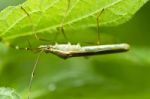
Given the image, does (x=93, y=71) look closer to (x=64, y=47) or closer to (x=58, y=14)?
(x=64, y=47)

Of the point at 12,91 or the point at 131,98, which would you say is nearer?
the point at 12,91

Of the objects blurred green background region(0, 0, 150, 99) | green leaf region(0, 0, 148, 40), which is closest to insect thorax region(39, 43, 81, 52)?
blurred green background region(0, 0, 150, 99)

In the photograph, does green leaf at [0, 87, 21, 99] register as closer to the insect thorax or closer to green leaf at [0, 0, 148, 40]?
green leaf at [0, 0, 148, 40]

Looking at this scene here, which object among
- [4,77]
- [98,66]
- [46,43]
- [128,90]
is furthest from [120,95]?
[4,77]

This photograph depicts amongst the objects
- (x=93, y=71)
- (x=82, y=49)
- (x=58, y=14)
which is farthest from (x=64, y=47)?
(x=58, y=14)

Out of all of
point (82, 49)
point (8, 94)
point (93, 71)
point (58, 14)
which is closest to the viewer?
point (8, 94)

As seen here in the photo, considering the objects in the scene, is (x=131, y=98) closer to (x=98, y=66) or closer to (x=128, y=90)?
(x=128, y=90)
